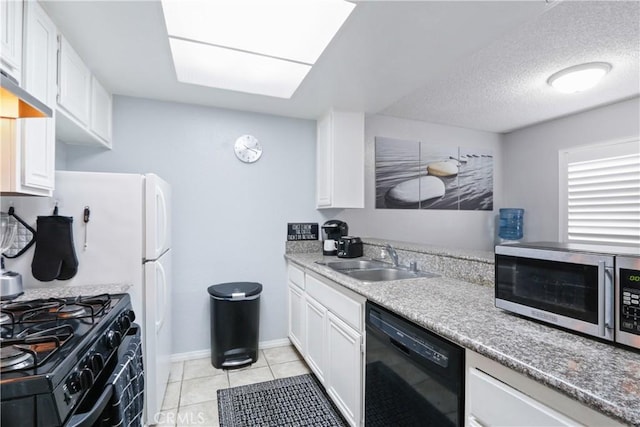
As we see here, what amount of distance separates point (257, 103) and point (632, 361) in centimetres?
262

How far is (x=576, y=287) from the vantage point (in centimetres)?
91

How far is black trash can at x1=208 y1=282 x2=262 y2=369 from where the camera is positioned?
2.35m

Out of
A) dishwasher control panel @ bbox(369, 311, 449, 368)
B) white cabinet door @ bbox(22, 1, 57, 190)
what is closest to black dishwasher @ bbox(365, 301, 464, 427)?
dishwasher control panel @ bbox(369, 311, 449, 368)

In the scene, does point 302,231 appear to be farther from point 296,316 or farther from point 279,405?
point 279,405

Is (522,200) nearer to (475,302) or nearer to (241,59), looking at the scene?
(475,302)

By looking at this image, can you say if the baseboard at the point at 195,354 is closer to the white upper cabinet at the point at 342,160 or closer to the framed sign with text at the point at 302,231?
the framed sign with text at the point at 302,231

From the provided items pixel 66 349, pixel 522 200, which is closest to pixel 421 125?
pixel 522 200

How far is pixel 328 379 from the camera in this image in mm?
1878

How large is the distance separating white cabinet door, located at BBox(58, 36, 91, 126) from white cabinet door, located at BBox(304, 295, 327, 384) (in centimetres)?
193

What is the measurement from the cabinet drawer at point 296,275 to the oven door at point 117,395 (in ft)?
4.33

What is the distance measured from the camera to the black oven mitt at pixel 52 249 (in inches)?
59.8

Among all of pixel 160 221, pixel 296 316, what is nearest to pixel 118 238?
pixel 160 221

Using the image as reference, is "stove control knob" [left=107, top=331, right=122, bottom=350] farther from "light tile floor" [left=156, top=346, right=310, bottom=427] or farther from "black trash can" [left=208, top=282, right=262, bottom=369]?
"black trash can" [left=208, top=282, right=262, bottom=369]

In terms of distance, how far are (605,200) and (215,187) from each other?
3922 millimetres
